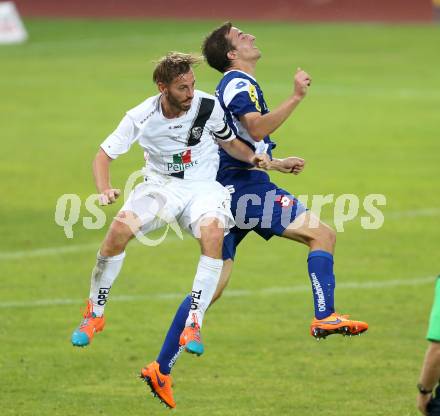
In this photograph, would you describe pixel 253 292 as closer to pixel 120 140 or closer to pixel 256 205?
pixel 256 205

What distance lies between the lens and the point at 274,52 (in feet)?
131

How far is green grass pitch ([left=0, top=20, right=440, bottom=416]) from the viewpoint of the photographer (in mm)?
13289

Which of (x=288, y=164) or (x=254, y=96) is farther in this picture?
(x=254, y=96)

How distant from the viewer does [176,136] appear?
36.9 ft

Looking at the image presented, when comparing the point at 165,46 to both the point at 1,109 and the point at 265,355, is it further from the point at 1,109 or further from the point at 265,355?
the point at 265,355

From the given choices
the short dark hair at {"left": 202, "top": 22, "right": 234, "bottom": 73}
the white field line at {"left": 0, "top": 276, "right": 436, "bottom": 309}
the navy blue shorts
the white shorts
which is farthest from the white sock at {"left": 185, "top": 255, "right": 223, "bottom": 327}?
the white field line at {"left": 0, "top": 276, "right": 436, "bottom": 309}

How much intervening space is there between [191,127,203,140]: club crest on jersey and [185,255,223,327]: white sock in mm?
1057

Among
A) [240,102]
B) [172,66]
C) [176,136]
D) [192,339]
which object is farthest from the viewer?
[240,102]

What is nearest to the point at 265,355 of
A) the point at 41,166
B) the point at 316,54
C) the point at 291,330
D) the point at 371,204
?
the point at 291,330

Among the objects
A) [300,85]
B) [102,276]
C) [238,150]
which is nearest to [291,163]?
[238,150]

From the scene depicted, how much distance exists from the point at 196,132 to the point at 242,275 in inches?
271

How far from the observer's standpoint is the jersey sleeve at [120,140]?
36.3ft

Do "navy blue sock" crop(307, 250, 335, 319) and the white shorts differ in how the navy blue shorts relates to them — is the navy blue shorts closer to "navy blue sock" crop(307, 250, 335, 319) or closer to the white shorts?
the white shorts

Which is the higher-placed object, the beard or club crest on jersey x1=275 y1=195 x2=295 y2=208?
the beard
